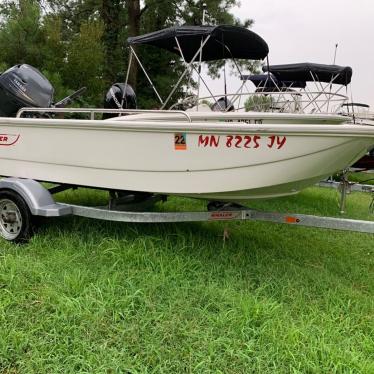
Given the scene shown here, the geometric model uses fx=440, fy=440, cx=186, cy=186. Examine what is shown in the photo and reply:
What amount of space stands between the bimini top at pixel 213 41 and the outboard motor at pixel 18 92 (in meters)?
1.30

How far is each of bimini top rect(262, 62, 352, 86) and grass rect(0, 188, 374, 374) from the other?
5.70 metres

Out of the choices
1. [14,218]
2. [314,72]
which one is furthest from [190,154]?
[314,72]

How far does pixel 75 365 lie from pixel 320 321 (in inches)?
55.6

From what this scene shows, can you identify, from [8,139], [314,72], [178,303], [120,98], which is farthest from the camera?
[314,72]

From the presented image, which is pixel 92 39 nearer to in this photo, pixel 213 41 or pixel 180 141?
pixel 213 41

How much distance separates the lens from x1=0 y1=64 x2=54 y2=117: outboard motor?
409 cm

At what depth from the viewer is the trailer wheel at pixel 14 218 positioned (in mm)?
3434

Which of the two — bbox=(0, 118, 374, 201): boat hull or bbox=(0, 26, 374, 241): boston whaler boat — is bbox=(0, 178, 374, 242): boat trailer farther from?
bbox=(0, 118, 374, 201): boat hull

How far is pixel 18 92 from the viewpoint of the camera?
409cm

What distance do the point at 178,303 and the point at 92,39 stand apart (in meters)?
7.84

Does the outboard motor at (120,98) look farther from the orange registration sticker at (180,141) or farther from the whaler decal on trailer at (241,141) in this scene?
the whaler decal on trailer at (241,141)

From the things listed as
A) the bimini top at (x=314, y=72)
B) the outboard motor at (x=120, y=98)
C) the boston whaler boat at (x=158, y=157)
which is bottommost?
the boston whaler boat at (x=158, y=157)

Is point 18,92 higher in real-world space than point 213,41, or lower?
lower

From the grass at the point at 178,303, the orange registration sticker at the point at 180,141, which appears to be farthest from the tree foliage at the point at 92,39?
the orange registration sticker at the point at 180,141
